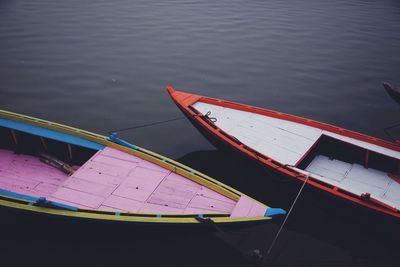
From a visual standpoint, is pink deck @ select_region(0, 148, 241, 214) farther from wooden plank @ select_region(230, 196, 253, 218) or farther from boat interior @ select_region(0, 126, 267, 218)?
wooden plank @ select_region(230, 196, 253, 218)

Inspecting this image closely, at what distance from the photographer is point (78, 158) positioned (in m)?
10.1

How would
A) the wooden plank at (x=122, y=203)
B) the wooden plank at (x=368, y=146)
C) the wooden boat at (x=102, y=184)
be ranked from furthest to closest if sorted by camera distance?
the wooden plank at (x=368, y=146) < the wooden plank at (x=122, y=203) < the wooden boat at (x=102, y=184)

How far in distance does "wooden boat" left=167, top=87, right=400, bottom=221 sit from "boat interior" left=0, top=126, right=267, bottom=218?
2.19m

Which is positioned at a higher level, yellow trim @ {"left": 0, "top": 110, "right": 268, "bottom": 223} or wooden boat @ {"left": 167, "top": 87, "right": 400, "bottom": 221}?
wooden boat @ {"left": 167, "top": 87, "right": 400, "bottom": 221}

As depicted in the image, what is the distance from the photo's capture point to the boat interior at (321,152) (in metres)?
9.63

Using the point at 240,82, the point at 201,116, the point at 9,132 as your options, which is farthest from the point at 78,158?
the point at 240,82

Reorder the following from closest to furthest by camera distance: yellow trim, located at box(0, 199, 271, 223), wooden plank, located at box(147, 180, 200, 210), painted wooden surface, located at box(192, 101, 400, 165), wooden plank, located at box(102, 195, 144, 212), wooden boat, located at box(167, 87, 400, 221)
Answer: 1. yellow trim, located at box(0, 199, 271, 223)
2. wooden plank, located at box(102, 195, 144, 212)
3. wooden plank, located at box(147, 180, 200, 210)
4. wooden boat, located at box(167, 87, 400, 221)
5. painted wooden surface, located at box(192, 101, 400, 165)

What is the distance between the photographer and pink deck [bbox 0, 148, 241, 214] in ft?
25.5

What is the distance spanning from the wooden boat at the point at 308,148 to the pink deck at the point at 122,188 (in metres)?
2.31

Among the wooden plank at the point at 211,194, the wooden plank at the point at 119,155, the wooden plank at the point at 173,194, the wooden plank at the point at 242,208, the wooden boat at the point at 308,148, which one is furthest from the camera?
the wooden boat at the point at 308,148

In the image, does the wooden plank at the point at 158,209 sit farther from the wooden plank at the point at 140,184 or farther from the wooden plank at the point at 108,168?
the wooden plank at the point at 108,168

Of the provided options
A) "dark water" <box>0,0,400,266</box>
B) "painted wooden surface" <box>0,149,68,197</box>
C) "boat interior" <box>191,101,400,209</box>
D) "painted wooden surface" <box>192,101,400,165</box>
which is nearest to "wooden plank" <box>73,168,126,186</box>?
"painted wooden surface" <box>0,149,68,197</box>

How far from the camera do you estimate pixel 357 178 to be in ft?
32.5

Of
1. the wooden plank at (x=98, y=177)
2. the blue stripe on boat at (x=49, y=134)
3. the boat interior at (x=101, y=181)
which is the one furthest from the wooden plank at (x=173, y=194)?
the blue stripe on boat at (x=49, y=134)
